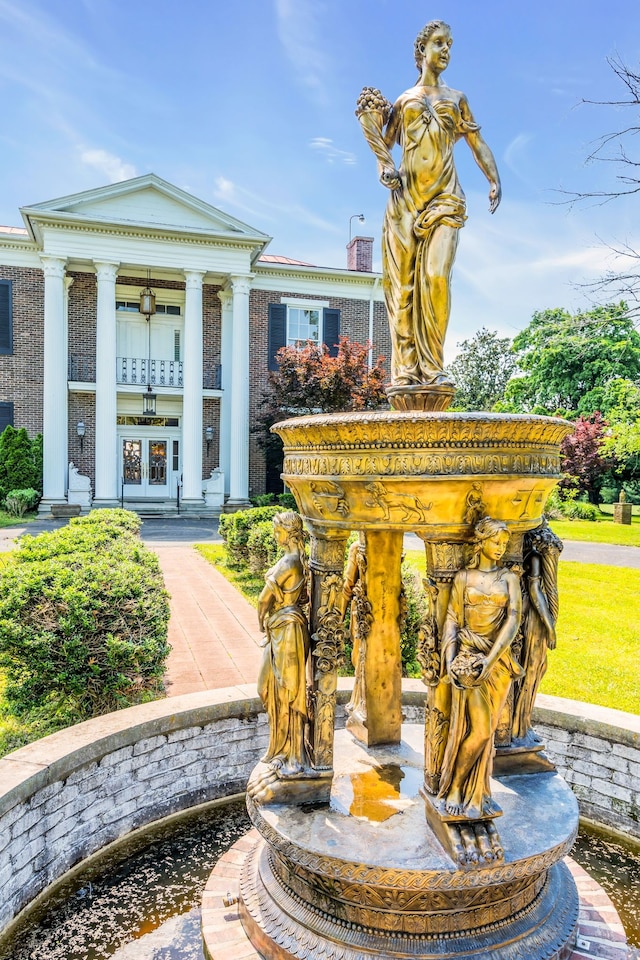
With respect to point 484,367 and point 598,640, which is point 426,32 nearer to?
point 598,640

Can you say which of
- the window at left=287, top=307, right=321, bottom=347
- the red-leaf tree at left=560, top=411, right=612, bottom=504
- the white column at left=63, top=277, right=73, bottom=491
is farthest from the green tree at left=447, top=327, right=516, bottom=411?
the white column at left=63, top=277, right=73, bottom=491

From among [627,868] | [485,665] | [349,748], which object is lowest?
[627,868]

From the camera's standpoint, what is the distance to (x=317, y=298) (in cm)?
2317

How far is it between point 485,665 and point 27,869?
8.65 ft

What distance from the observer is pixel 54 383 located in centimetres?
1941

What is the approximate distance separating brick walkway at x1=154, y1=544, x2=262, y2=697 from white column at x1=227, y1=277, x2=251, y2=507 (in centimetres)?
925

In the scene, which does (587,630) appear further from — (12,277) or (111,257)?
(12,277)

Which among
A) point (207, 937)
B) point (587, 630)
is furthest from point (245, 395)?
point (207, 937)

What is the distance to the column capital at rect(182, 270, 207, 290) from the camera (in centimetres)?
2042

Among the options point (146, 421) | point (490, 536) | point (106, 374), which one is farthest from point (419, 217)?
point (146, 421)

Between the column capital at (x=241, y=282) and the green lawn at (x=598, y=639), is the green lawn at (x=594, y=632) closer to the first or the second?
the green lawn at (x=598, y=639)

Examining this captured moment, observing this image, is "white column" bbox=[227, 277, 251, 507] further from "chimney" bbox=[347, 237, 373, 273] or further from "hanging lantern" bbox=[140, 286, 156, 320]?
"chimney" bbox=[347, 237, 373, 273]

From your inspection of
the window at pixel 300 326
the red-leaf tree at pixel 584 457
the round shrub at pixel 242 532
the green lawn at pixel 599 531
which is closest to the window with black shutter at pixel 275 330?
the window at pixel 300 326

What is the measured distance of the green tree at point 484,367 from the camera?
4650 cm
